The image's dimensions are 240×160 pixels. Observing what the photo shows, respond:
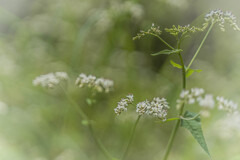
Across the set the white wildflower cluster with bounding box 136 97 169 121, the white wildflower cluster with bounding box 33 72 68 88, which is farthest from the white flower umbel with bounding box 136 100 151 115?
the white wildflower cluster with bounding box 33 72 68 88

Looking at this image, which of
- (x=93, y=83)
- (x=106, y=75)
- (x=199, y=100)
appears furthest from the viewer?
(x=106, y=75)

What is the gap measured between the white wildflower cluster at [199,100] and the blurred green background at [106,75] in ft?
0.63

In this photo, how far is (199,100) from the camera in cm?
25

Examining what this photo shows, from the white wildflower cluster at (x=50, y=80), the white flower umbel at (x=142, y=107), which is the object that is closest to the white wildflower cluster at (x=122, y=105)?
the white flower umbel at (x=142, y=107)

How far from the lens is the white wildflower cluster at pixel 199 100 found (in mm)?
Result: 227

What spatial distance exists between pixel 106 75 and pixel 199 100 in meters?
0.49

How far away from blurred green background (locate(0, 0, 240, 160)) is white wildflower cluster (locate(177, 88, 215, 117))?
191 millimetres

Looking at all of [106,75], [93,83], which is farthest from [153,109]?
[106,75]

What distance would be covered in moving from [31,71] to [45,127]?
0.23 metres

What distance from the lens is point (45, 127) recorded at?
2.20 ft

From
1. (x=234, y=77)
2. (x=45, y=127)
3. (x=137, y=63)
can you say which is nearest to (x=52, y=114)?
(x=45, y=127)

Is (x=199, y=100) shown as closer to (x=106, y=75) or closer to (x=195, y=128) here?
(x=195, y=128)

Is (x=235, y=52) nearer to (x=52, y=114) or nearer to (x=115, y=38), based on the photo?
(x=115, y=38)

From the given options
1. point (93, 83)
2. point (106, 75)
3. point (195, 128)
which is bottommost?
A: point (195, 128)
